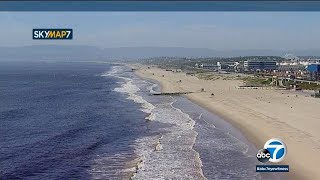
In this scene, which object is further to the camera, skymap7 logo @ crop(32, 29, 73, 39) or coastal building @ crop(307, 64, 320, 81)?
coastal building @ crop(307, 64, 320, 81)

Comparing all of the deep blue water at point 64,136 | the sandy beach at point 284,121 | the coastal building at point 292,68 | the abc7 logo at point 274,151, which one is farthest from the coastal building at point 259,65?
the abc7 logo at point 274,151

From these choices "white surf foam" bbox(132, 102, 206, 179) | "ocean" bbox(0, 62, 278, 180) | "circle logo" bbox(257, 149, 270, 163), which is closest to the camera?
"circle logo" bbox(257, 149, 270, 163)

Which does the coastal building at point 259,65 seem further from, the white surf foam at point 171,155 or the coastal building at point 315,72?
the white surf foam at point 171,155

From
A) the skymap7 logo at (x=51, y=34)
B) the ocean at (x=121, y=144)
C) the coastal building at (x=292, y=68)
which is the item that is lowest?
the coastal building at (x=292, y=68)

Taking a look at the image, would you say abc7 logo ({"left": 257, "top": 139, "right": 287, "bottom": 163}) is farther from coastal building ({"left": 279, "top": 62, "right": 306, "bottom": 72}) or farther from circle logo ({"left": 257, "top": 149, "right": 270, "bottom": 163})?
coastal building ({"left": 279, "top": 62, "right": 306, "bottom": 72})

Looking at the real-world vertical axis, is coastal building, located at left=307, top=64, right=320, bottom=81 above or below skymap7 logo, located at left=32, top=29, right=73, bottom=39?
below

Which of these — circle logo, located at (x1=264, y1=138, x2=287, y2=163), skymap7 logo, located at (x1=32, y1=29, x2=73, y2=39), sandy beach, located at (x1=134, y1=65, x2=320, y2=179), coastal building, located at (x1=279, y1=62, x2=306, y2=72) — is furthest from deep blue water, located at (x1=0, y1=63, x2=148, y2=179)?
coastal building, located at (x1=279, y1=62, x2=306, y2=72)

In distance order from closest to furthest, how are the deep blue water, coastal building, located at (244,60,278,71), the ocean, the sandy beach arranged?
the ocean, the deep blue water, the sandy beach, coastal building, located at (244,60,278,71)

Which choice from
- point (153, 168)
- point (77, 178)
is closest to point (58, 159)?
point (77, 178)

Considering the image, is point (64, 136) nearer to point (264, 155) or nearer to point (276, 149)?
point (264, 155)

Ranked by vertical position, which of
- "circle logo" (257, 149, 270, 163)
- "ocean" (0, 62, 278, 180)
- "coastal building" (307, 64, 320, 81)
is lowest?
"ocean" (0, 62, 278, 180)
